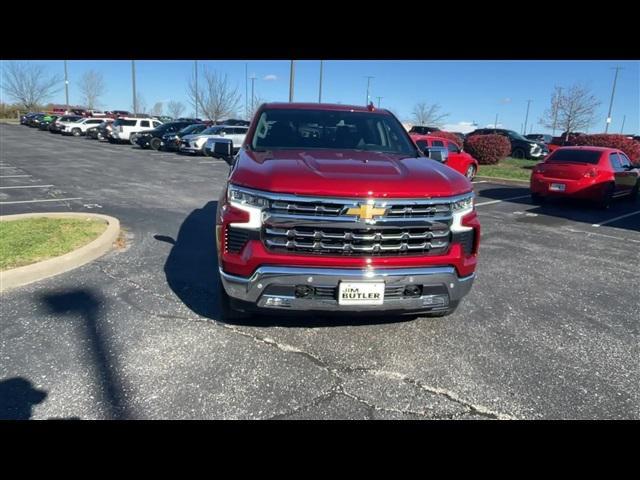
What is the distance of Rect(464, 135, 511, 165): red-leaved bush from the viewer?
71.5 ft

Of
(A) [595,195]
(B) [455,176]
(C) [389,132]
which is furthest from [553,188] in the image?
(B) [455,176]

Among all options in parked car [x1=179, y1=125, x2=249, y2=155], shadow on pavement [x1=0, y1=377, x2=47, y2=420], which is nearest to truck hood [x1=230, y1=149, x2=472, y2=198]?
shadow on pavement [x1=0, y1=377, x2=47, y2=420]

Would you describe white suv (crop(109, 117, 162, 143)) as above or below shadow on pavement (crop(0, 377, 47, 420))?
above

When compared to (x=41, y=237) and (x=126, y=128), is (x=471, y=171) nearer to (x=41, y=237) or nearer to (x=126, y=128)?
(x=41, y=237)

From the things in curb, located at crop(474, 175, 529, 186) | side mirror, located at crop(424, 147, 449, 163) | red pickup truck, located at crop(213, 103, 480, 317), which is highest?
side mirror, located at crop(424, 147, 449, 163)

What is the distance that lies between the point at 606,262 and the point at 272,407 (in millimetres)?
5731

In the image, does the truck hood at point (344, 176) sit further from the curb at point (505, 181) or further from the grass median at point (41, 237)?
the curb at point (505, 181)

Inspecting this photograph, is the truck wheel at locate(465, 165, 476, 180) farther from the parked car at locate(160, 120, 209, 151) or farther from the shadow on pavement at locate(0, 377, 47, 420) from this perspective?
the shadow on pavement at locate(0, 377, 47, 420)

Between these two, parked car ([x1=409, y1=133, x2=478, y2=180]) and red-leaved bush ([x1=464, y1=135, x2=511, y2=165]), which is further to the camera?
red-leaved bush ([x1=464, y1=135, x2=511, y2=165])

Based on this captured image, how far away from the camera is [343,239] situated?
310 cm

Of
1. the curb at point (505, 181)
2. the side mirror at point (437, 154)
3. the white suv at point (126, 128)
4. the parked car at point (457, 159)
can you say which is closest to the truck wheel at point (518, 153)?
the curb at point (505, 181)

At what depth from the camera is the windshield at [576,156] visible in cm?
1084

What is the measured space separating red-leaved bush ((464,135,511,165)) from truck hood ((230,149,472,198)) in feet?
65.3
